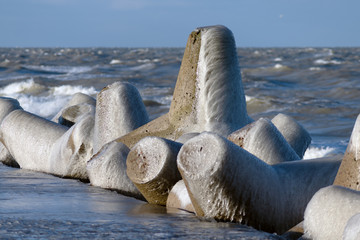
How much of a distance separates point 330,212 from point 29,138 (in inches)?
138

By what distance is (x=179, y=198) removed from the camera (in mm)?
3754

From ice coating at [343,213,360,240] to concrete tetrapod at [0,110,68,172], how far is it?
3441 mm

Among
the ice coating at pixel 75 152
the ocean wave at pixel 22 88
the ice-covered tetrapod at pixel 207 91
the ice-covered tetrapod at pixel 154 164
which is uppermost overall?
the ice-covered tetrapod at pixel 207 91

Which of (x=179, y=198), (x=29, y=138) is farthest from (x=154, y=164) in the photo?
(x=29, y=138)

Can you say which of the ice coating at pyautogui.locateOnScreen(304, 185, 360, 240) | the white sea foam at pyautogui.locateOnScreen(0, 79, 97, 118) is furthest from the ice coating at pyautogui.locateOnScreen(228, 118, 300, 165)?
the white sea foam at pyautogui.locateOnScreen(0, 79, 97, 118)

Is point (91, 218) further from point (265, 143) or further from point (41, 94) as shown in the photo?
point (41, 94)

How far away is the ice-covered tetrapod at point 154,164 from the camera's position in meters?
3.72

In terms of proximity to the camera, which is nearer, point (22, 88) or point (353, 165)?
point (353, 165)

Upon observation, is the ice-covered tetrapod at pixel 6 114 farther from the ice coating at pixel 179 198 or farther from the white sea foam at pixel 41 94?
the white sea foam at pixel 41 94

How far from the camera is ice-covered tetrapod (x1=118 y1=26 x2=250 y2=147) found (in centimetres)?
473

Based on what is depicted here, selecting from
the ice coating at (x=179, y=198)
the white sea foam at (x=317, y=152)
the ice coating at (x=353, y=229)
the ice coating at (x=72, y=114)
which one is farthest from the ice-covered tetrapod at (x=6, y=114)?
the ice coating at (x=353, y=229)

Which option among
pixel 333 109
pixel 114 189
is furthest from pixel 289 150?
pixel 333 109

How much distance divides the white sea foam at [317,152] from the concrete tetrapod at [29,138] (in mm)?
3386

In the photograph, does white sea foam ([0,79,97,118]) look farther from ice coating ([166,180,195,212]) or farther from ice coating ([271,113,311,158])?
ice coating ([166,180,195,212])
